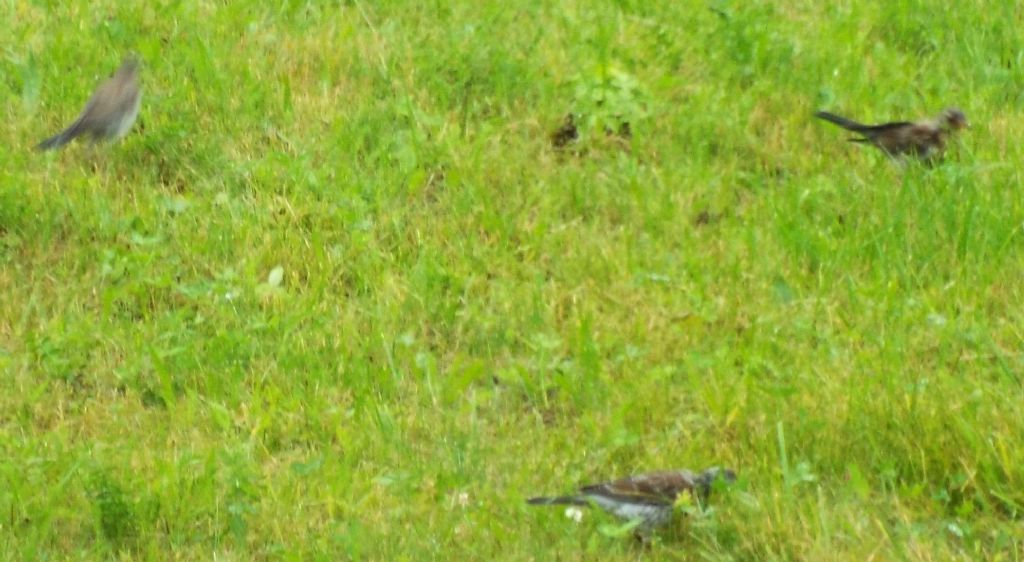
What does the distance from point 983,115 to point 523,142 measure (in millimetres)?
2293

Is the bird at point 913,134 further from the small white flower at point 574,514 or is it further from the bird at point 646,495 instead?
→ the small white flower at point 574,514

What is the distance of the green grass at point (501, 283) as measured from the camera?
5.68m

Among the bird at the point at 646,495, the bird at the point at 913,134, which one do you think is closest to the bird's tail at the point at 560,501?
the bird at the point at 646,495

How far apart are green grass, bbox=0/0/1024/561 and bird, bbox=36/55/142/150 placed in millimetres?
137

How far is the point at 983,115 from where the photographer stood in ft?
27.2

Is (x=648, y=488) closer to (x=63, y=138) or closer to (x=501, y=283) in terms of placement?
(x=501, y=283)

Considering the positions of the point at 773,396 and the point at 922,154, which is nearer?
the point at 773,396

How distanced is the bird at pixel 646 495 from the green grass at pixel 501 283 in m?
0.08

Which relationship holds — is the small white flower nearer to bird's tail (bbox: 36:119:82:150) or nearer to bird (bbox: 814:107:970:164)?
bird (bbox: 814:107:970:164)

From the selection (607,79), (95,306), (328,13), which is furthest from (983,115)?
(95,306)

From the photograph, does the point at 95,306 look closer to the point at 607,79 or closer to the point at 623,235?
the point at 623,235

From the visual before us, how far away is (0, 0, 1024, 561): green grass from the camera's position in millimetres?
5676

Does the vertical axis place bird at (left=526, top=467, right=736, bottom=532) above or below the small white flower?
above

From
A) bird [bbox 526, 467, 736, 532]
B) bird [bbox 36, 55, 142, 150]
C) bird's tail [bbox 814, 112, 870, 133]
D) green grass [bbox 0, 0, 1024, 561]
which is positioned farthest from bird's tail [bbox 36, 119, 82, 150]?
bird's tail [bbox 814, 112, 870, 133]
